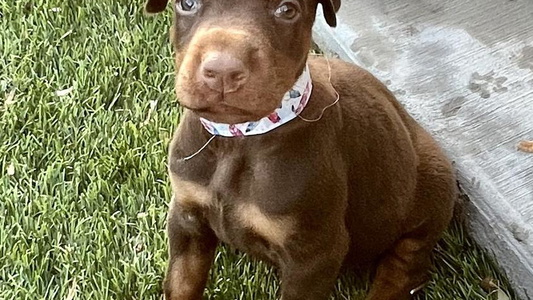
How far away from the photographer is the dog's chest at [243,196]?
102 inches

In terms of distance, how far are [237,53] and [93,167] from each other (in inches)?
59.5

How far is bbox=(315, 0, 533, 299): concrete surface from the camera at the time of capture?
3281 mm

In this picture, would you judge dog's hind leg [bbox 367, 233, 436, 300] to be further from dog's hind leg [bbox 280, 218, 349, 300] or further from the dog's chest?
the dog's chest

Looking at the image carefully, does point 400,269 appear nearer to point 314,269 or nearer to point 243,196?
point 314,269

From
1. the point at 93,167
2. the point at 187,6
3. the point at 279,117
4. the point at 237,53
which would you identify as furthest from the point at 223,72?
the point at 93,167

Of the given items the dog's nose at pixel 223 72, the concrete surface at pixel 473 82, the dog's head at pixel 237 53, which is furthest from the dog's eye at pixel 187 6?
the concrete surface at pixel 473 82

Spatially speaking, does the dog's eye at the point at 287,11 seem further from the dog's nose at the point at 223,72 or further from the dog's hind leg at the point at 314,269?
the dog's hind leg at the point at 314,269

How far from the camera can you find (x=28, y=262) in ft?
10.7

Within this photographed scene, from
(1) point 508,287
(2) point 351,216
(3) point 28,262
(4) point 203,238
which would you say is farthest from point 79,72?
(1) point 508,287

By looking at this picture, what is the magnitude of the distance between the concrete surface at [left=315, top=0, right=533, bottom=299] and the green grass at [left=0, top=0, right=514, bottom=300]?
167mm

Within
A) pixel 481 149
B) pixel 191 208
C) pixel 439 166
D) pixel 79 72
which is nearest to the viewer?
pixel 191 208

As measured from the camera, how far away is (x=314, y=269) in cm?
272

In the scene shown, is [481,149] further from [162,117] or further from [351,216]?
[162,117]

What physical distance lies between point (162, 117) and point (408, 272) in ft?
3.75
